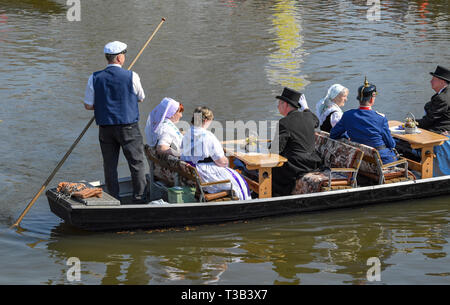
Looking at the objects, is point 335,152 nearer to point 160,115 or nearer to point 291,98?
point 291,98

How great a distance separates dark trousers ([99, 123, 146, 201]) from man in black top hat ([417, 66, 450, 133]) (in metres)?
4.66

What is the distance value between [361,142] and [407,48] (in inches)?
564

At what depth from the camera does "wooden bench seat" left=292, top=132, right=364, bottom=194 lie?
966cm

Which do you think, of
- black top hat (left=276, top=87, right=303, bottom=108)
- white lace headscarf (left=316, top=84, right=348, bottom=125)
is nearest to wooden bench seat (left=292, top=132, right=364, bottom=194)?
white lace headscarf (left=316, top=84, right=348, bottom=125)

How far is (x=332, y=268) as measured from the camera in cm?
839

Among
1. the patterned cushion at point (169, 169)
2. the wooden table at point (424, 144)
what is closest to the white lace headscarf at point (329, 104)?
the wooden table at point (424, 144)

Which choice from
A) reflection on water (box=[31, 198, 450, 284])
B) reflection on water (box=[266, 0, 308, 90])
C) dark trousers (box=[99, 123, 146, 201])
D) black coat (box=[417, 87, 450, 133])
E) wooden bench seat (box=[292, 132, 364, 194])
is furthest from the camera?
reflection on water (box=[266, 0, 308, 90])

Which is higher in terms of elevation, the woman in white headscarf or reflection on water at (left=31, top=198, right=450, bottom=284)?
the woman in white headscarf

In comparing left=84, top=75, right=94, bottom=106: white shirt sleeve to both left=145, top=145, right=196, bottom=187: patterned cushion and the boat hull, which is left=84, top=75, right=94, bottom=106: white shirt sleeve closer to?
left=145, top=145, right=196, bottom=187: patterned cushion

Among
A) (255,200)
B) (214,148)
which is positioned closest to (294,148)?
(255,200)

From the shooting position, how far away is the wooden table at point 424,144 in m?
10.3

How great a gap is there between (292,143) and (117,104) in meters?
→ 2.46
